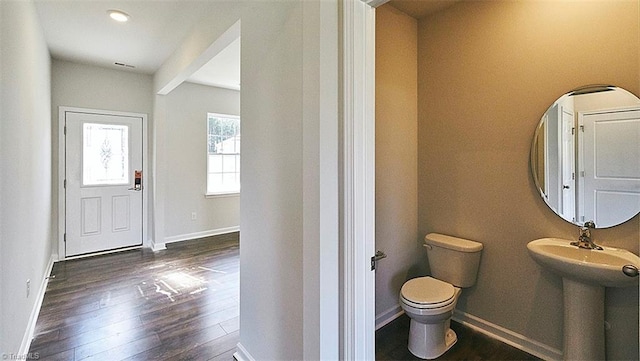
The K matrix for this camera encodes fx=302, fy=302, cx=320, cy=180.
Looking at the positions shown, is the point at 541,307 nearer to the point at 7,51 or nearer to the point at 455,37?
the point at 455,37

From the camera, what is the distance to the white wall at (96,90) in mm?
3822

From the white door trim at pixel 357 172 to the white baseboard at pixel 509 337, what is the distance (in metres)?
1.42

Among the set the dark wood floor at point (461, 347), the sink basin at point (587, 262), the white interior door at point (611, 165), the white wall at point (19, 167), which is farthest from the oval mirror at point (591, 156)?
the white wall at point (19, 167)

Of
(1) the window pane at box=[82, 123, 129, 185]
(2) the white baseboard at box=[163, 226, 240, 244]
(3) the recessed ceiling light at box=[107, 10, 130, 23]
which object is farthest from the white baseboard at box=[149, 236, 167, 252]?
(3) the recessed ceiling light at box=[107, 10, 130, 23]

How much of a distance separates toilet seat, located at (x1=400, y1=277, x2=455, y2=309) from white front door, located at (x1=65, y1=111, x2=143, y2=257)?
4128 millimetres

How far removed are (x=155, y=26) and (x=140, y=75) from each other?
1.86 meters

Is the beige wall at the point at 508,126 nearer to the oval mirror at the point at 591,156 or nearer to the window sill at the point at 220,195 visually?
the oval mirror at the point at 591,156

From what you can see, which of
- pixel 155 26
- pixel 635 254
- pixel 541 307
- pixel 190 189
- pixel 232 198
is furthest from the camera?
pixel 232 198

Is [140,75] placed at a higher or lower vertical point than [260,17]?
higher

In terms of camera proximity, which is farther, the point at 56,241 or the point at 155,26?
the point at 56,241

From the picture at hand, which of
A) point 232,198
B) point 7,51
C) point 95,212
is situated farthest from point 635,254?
point 95,212

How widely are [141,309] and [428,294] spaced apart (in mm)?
2387

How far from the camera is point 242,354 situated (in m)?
1.96

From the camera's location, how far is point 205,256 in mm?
4109
